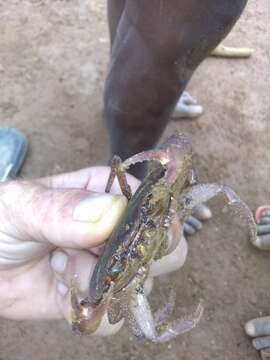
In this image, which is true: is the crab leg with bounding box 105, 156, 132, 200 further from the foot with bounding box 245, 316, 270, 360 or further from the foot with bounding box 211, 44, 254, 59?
the foot with bounding box 211, 44, 254, 59

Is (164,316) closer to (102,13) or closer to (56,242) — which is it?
(56,242)

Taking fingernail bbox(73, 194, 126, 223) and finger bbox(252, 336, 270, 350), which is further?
finger bbox(252, 336, 270, 350)

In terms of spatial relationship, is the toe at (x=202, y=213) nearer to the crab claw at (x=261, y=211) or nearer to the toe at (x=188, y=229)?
the toe at (x=188, y=229)

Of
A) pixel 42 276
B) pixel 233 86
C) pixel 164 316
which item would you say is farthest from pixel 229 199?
pixel 233 86

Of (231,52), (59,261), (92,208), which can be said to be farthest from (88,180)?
(231,52)

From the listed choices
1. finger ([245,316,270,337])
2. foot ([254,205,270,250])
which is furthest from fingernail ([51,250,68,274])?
foot ([254,205,270,250])

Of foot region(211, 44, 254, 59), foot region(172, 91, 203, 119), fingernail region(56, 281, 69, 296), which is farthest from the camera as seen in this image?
foot region(211, 44, 254, 59)

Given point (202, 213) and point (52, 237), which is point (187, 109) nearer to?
point (202, 213)
